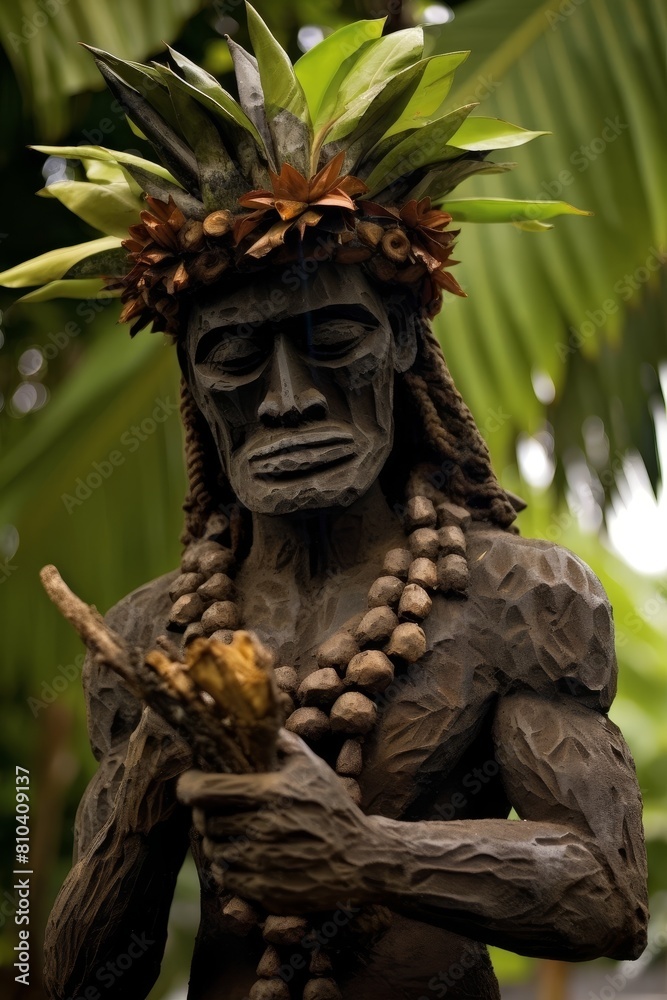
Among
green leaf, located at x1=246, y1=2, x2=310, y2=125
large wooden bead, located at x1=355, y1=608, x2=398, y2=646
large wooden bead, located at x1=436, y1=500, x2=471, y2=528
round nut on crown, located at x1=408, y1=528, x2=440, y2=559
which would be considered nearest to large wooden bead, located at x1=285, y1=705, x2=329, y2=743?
large wooden bead, located at x1=355, y1=608, x2=398, y2=646

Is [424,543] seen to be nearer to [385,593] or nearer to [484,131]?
[385,593]

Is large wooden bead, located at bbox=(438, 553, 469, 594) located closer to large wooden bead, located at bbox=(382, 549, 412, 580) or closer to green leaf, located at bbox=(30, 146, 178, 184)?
large wooden bead, located at bbox=(382, 549, 412, 580)

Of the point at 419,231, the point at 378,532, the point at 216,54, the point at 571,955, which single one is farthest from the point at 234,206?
the point at 216,54

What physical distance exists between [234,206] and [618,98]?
6.80 ft

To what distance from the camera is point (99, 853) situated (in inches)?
102

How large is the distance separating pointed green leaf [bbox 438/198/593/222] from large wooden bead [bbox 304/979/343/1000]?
1564 millimetres

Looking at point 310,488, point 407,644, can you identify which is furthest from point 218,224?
point 407,644

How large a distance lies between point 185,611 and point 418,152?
1036 mm

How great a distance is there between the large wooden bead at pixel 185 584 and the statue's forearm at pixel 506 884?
0.81m

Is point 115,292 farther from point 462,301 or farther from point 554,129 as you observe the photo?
point 554,129

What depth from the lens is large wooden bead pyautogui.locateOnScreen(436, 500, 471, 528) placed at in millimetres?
2791

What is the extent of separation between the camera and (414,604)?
2578 mm

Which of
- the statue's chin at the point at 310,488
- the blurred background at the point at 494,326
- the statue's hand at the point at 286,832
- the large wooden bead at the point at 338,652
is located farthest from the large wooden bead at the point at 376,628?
the blurred background at the point at 494,326

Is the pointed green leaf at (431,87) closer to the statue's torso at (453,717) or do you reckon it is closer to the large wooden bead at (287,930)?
the statue's torso at (453,717)
